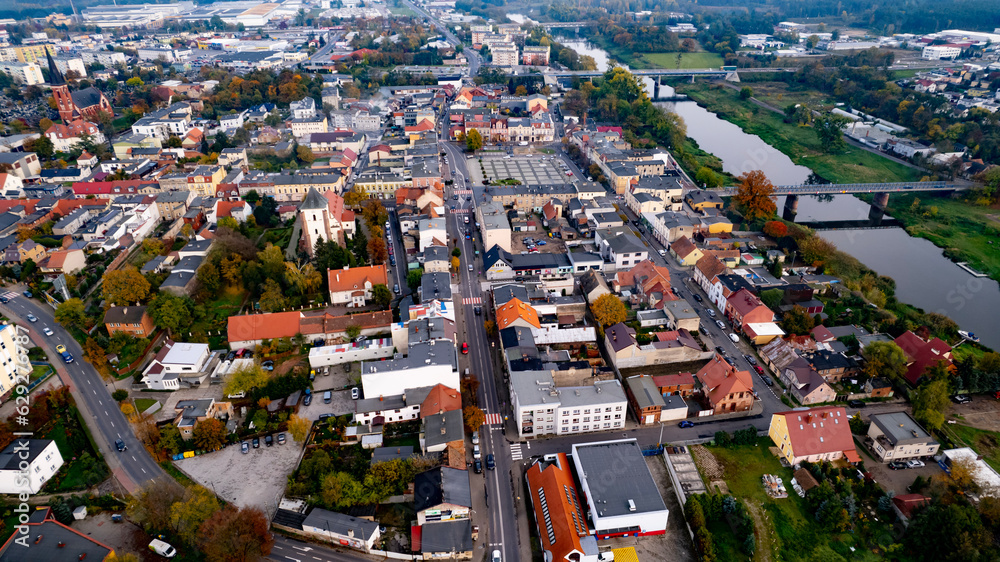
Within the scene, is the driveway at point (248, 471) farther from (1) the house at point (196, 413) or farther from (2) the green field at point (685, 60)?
(2) the green field at point (685, 60)

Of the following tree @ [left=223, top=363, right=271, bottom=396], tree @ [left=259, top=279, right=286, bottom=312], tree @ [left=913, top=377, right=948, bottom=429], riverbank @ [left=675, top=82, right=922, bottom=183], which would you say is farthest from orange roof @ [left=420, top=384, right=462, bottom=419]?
riverbank @ [left=675, top=82, right=922, bottom=183]

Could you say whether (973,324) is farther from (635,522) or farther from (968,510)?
(635,522)

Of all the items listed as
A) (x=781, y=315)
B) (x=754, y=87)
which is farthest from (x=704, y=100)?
(x=781, y=315)

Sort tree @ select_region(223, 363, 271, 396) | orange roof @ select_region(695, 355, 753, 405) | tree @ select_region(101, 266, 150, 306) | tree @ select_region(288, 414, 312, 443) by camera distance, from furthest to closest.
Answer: tree @ select_region(101, 266, 150, 306) → tree @ select_region(223, 363, 271, 396) → orange roof @ select_region(695, 355, 753, 405) → tree @ select_region(288, 414, 312, 443)

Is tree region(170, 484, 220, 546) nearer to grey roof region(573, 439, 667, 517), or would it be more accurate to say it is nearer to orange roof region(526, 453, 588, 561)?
orange roof region(526, 453, 588, 561)

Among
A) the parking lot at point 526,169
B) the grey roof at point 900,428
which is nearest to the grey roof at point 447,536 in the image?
the grey roof at point 900,428

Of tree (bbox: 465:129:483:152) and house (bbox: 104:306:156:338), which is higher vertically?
tree (bbox: 465:129:483:152)
